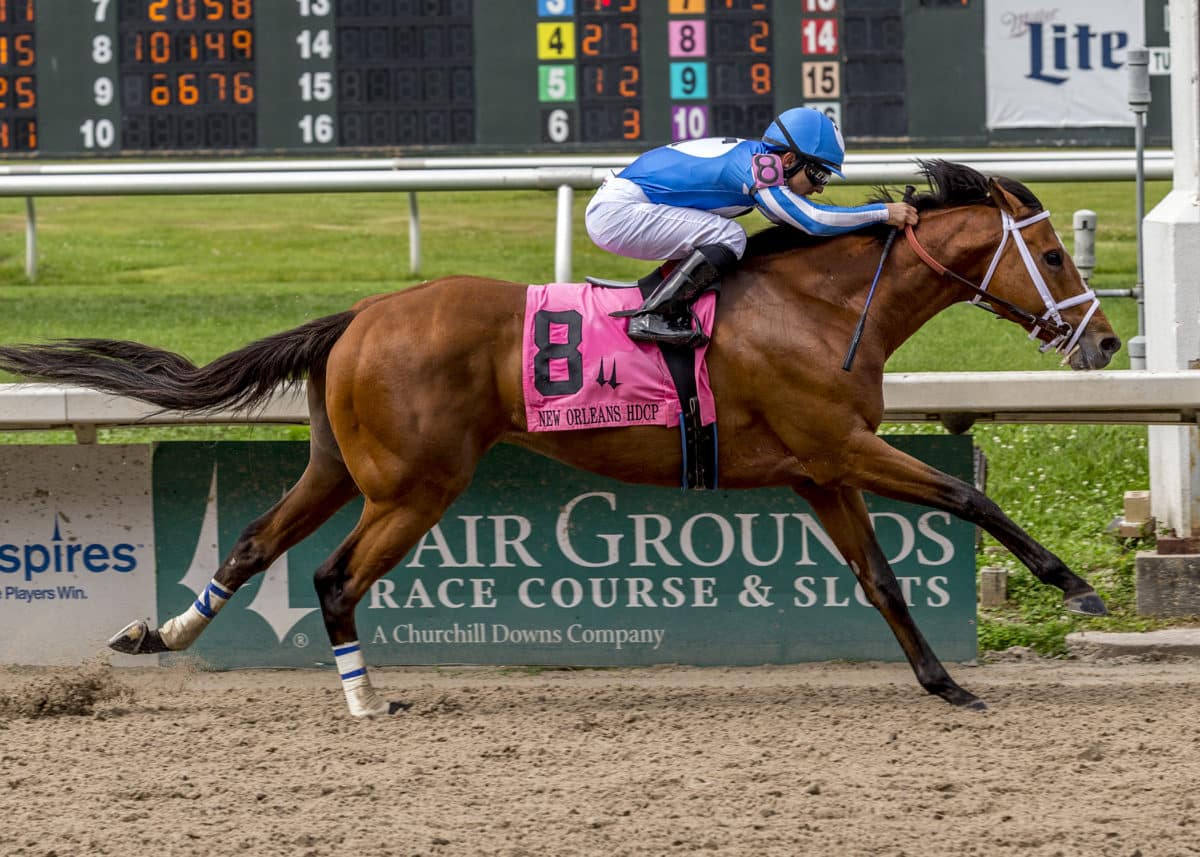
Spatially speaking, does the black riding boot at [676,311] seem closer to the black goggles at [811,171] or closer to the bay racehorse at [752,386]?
the bay racehorse at [752,386]

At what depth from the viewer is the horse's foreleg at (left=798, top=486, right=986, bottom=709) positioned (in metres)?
4.67

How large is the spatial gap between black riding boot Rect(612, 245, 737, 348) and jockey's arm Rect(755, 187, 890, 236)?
0.75ft

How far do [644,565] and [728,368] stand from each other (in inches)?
35.3

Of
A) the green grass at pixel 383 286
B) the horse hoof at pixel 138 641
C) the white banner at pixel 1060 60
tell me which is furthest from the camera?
the white banner at pixel 1060 60

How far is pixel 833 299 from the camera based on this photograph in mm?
4684

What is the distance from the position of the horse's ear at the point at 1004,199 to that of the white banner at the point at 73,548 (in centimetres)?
276

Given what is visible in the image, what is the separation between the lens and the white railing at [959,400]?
16.2 feet

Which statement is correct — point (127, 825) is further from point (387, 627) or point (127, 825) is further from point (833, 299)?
point (833, 299)

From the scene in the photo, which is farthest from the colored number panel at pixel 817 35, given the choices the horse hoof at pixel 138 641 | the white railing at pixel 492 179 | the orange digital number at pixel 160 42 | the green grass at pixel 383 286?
the horse hoof at pixel 138 641

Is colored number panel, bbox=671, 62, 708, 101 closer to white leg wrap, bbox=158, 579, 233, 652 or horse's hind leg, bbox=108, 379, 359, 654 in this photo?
horse's hind leg, bbox=108, 379, 359, 654

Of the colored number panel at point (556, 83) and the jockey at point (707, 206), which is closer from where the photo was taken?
the jockey at point (707, 206)

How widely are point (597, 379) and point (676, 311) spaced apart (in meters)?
0.29

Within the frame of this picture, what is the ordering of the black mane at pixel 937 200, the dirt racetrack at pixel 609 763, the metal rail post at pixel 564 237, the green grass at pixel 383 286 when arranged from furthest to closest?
1. the metal rail post at pixel 564 237
2. the green grass at pixel 383 286
3. the black mane at pixel 937 200
4. the dirt racetrack at pixel 609 763

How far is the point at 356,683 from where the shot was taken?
4.69 m
